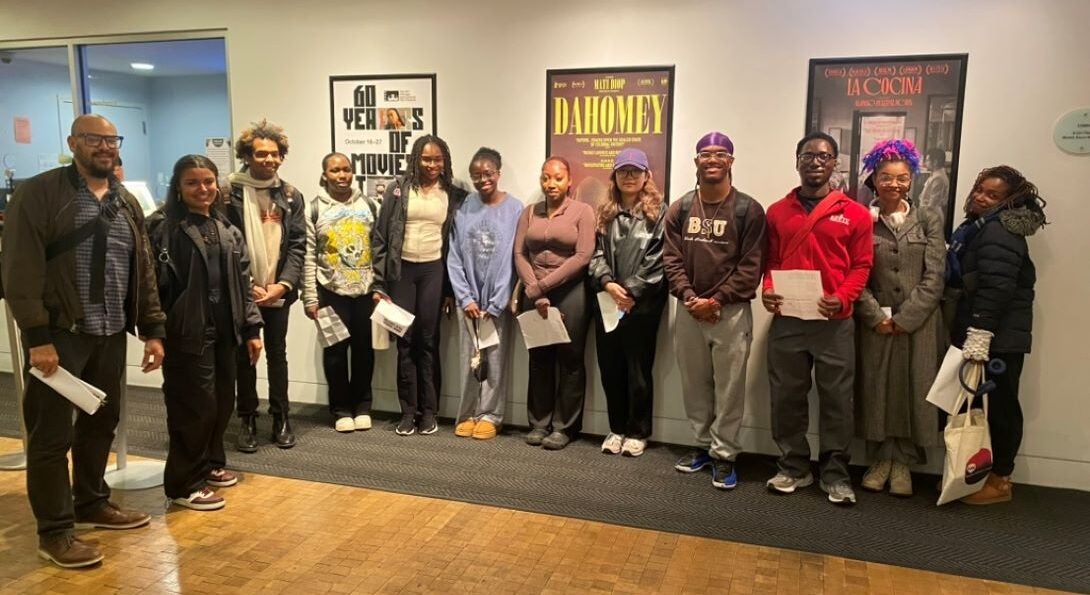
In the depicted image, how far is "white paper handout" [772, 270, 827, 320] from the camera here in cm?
313

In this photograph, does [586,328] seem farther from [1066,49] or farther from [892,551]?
[1066,49]

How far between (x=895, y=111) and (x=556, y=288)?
184cm

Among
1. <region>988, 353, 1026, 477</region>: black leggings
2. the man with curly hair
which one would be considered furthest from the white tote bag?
the man with curly hair

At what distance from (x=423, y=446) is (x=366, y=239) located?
1.16 meters

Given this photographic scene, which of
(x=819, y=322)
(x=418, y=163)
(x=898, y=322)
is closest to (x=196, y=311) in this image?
(x=418, y=163)

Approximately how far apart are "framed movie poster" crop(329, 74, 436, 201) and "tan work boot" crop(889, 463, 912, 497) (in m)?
2.99

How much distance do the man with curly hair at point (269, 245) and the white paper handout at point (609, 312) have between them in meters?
1.56

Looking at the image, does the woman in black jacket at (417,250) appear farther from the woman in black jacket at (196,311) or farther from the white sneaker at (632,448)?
the white sneaker at (632,448)

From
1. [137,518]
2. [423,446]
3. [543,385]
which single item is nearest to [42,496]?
[137,518]

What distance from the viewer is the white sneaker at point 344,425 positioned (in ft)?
13.6

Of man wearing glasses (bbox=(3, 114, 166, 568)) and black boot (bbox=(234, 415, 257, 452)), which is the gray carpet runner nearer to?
Answer: black boot (bbox=(234, 415, 257, 452))

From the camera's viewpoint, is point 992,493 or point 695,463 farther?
point 695,463

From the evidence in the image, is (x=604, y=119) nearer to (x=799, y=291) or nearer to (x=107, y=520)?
(x=799, y=291)

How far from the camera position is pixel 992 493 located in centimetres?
327
